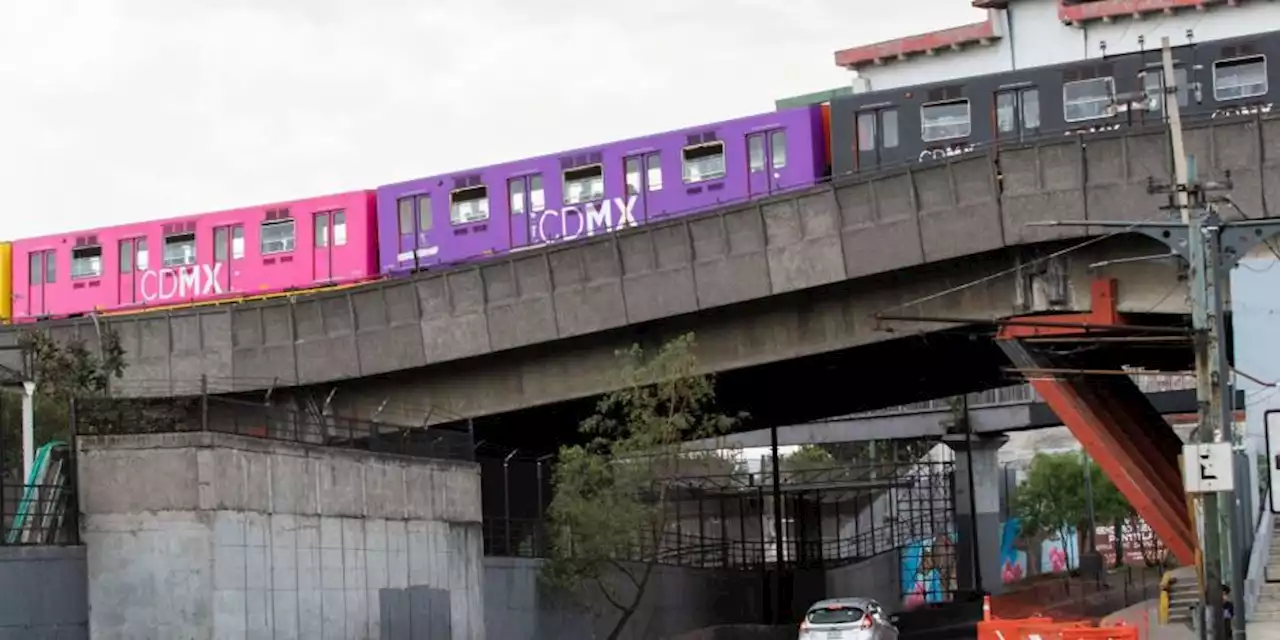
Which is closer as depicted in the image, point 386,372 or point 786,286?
point 786,286

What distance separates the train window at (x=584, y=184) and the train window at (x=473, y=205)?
103 inches

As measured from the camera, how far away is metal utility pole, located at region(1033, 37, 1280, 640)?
93.5 ft

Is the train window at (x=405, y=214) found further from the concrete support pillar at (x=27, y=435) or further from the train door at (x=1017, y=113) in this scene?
the concrete support pillar at (x=27, y=435)

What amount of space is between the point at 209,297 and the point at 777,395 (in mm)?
16650

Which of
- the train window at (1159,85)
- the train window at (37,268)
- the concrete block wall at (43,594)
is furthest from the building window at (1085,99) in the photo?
the train window at (37,268)

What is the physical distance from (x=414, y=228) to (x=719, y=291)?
11.5 m

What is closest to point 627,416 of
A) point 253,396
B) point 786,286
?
point 786,286

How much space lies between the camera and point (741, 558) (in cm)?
7444

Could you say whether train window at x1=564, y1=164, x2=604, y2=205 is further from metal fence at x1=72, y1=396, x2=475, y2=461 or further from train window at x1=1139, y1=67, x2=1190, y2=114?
train window at x1=1139, y1=67, x2=1190, y2=114

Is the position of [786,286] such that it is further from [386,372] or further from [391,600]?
[391,600]

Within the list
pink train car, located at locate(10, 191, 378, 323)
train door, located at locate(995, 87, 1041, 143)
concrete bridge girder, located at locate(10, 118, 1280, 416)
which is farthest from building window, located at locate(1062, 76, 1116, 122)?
pink train car, located at locate(10, 191, 378, 323)

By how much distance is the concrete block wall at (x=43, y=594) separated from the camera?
23875 mm

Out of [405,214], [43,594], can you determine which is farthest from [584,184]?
[43,594]

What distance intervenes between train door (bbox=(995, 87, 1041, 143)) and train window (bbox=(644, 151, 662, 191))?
8484 mm
